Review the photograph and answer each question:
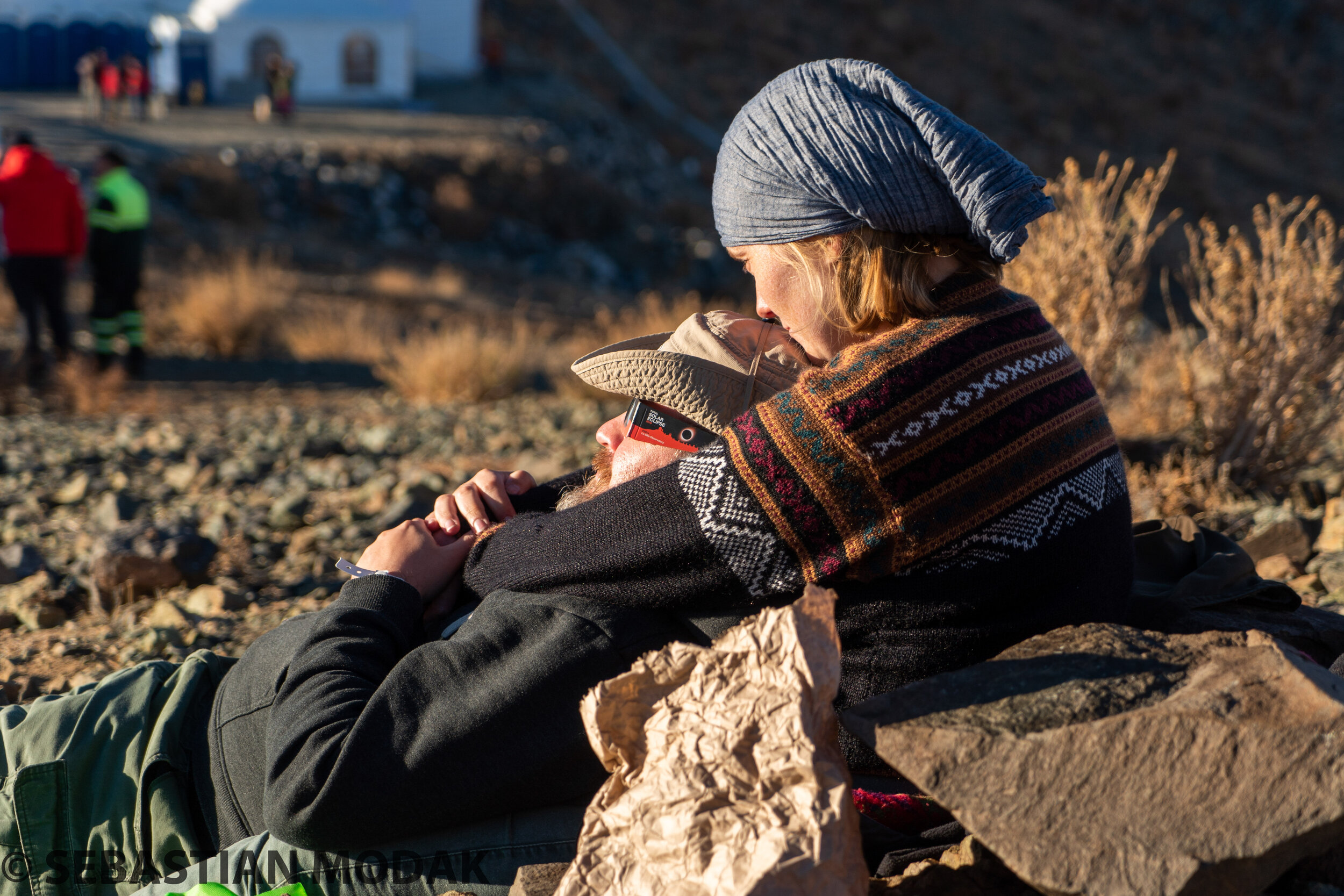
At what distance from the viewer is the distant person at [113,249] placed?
9266 millimetres

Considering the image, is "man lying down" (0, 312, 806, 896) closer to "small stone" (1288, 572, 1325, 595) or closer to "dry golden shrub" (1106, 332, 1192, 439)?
"small stone" (1288, 572, 1325, 595)

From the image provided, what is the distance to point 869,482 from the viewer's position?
1.60 meters

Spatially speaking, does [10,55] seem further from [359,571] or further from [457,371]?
[359,571]

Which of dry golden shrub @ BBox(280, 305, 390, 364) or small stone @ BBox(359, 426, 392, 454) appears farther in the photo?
dry golden shrub @ BBox(280, 305, 390, 364)

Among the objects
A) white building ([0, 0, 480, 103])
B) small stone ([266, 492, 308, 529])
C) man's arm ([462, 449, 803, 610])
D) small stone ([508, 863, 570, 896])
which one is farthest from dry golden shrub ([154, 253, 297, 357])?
white building ([0, 0, 480, 103])

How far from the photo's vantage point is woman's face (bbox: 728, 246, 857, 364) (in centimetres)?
188

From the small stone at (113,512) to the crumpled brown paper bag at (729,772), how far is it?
152 inches

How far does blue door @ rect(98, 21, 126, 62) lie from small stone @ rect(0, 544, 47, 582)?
3114 centimetres

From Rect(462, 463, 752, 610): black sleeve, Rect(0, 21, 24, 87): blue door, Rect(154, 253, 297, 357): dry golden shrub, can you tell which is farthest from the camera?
Rect(0, 21, 24, 87): blue door

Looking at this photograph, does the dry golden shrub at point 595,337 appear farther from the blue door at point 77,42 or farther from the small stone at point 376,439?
the blue door at point 77,42

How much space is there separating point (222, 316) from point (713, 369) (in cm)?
1051

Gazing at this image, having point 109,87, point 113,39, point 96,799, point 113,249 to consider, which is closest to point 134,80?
point 109,87

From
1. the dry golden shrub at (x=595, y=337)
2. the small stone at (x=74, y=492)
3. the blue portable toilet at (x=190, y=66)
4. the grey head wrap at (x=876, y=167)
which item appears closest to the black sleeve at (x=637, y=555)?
the grey head wrap at (x=876, y=167)

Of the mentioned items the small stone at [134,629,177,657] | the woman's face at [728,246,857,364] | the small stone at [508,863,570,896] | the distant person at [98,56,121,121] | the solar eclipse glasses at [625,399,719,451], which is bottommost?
the small stone at [134,629,177,657]
